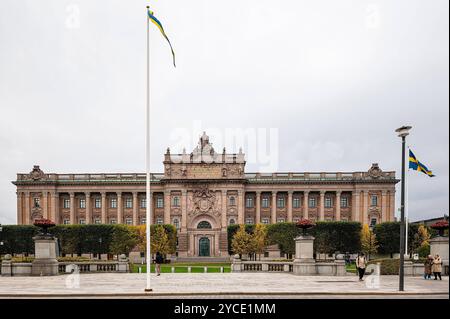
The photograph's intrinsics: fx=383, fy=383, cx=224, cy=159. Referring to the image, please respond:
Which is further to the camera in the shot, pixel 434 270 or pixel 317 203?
pixel 317 203

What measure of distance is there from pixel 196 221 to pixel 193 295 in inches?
2845

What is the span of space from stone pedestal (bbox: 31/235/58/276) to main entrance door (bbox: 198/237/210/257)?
192 feet

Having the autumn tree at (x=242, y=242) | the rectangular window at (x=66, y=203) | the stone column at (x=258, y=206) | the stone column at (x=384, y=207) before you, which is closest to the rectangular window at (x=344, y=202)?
the stone column at (x=384, y=207)

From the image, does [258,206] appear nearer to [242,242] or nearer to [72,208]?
[242,242]

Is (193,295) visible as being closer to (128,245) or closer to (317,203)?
(128,245)

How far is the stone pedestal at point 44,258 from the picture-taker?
31.3 m

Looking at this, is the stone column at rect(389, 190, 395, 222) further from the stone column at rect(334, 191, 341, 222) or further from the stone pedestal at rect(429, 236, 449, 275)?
the stone pedestal at rect(429, 236, 449, 275)

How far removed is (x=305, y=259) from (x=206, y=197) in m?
60.0

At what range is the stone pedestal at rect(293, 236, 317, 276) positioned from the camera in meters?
31.2

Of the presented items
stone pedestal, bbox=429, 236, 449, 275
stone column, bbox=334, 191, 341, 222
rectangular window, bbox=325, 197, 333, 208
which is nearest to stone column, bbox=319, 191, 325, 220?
rectangular window, bbox=325, 197, 333, 208

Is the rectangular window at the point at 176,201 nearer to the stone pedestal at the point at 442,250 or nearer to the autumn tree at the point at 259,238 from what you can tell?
the autumn tree at the point at 259,238

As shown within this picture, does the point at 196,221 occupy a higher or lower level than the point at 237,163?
lower
